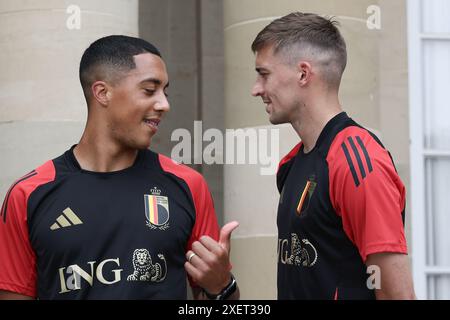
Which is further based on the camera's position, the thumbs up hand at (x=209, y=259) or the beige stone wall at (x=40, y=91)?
the beige stone wall at (x=40, y=91)

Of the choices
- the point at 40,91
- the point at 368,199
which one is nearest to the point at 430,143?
the point at 40,91

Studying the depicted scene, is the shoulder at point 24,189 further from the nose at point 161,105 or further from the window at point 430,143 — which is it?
the window at point 430,143

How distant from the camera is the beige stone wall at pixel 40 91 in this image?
337 inches

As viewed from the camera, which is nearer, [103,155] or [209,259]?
[209,259]

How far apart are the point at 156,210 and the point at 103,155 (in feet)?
1.44

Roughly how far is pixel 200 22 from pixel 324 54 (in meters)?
4.69

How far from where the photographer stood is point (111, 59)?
614 centimetres

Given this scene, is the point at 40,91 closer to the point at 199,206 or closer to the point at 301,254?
the point at 199,206

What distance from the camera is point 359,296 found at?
567 centimetres

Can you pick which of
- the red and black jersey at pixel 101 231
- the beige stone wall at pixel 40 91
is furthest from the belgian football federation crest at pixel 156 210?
the beige stone wall at pixel 40 91

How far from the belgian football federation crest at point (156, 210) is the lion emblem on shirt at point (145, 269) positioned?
149mm

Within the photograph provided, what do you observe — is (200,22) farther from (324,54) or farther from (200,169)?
(324,54)

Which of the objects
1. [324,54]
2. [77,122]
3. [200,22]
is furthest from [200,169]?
[324,54]

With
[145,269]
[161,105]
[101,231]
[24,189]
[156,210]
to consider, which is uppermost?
[161,105]
